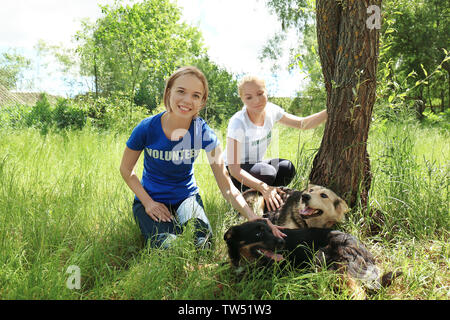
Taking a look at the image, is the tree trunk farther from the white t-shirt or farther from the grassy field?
the white t-shirt

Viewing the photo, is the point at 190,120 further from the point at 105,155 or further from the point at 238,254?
the point at 105,155

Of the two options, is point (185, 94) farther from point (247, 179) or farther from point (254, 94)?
point (247, 179)

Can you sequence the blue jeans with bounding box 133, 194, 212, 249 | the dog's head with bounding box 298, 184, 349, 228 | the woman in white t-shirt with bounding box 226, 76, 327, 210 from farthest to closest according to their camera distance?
1. the woman in white t-shirt with bounding box 226, 76, 327, 210
2. the blue jeans with bounding box 133, 194, 212, 249
3. the dog's head with bounding box 298, 184, 349, 228

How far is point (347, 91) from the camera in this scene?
2.75 meters

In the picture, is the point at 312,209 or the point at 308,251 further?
the point at 312,209

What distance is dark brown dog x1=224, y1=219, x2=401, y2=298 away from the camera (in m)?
2.04

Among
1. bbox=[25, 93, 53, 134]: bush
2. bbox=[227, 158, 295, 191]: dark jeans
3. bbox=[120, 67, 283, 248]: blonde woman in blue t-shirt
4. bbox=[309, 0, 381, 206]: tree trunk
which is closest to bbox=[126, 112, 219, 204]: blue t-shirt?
bbox=[120, 67, 283, 248]: blonde woman in blue t-shirt

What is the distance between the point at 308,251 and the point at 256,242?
0.39m

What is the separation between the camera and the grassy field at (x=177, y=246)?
78.0 inches

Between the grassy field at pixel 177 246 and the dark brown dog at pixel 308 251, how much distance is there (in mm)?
82

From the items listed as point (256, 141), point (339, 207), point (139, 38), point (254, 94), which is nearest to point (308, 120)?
point (256, 141)

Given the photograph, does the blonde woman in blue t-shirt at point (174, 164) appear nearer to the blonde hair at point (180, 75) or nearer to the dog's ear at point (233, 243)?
the blonde hair at point (180, 75)

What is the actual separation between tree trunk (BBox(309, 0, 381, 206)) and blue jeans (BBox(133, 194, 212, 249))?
3.64ft
